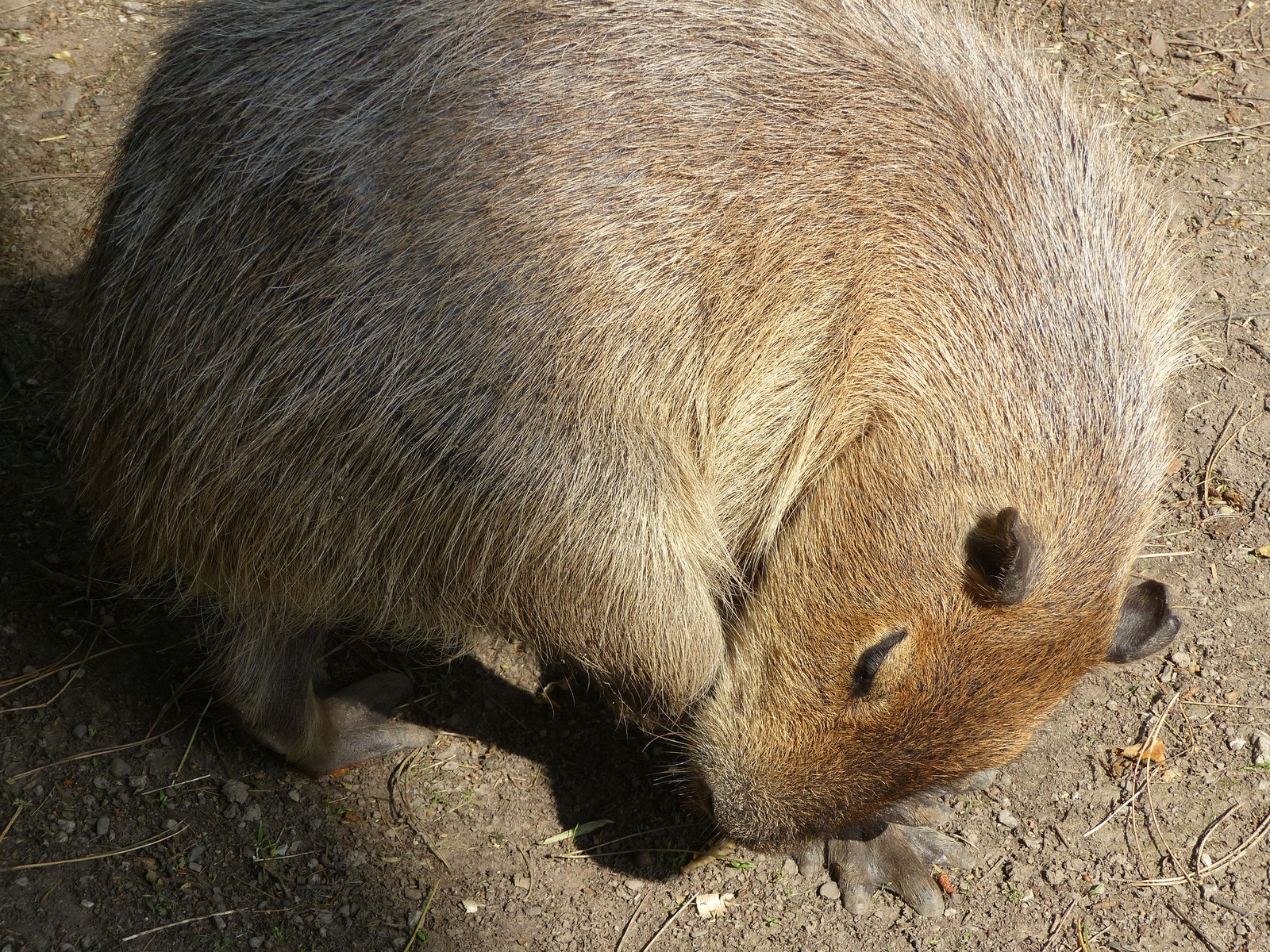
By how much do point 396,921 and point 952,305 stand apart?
85.8 inches

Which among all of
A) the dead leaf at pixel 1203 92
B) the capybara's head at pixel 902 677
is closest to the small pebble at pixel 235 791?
the capybara's head at pixel 902 677

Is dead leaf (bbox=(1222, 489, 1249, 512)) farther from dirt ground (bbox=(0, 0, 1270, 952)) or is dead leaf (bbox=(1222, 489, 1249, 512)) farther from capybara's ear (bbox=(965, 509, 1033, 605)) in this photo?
capybara's ear (bbox=(965, 509, 1033, 605))

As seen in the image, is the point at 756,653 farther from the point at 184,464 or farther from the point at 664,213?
the point at 184,464

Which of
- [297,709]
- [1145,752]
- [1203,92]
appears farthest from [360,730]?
[1203,92]

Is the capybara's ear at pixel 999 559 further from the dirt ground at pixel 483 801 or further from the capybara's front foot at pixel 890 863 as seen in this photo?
the dirt ground at pixel 483 801

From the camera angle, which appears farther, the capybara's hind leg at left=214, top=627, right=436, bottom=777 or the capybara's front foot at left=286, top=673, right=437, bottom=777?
the capybara's front foot at left=286, top=673, right=437, bottom=777

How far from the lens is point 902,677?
2.48 meters

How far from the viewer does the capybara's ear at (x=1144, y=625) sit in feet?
8.80

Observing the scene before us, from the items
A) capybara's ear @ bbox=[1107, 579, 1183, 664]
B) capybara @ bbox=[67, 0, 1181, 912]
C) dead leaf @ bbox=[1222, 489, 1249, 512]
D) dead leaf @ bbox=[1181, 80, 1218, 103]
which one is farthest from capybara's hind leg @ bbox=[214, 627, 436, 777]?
dead leaf @ bbox=[1181, 80, 1218, 103]

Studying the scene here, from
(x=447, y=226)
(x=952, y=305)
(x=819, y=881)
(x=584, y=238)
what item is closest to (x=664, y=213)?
(x=584, y=238)

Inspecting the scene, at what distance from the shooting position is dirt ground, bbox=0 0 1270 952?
2.81 meters

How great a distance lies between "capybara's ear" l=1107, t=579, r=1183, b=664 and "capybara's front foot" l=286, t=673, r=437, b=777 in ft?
6.55

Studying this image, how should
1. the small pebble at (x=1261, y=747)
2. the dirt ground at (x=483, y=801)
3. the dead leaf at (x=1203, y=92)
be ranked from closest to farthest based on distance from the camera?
the dirt ground at (x=483, y=801)
the small pebble at (x=1261, y=747)
the dead leaf at (x=1203, y=92)

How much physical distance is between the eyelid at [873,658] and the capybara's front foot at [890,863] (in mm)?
806
